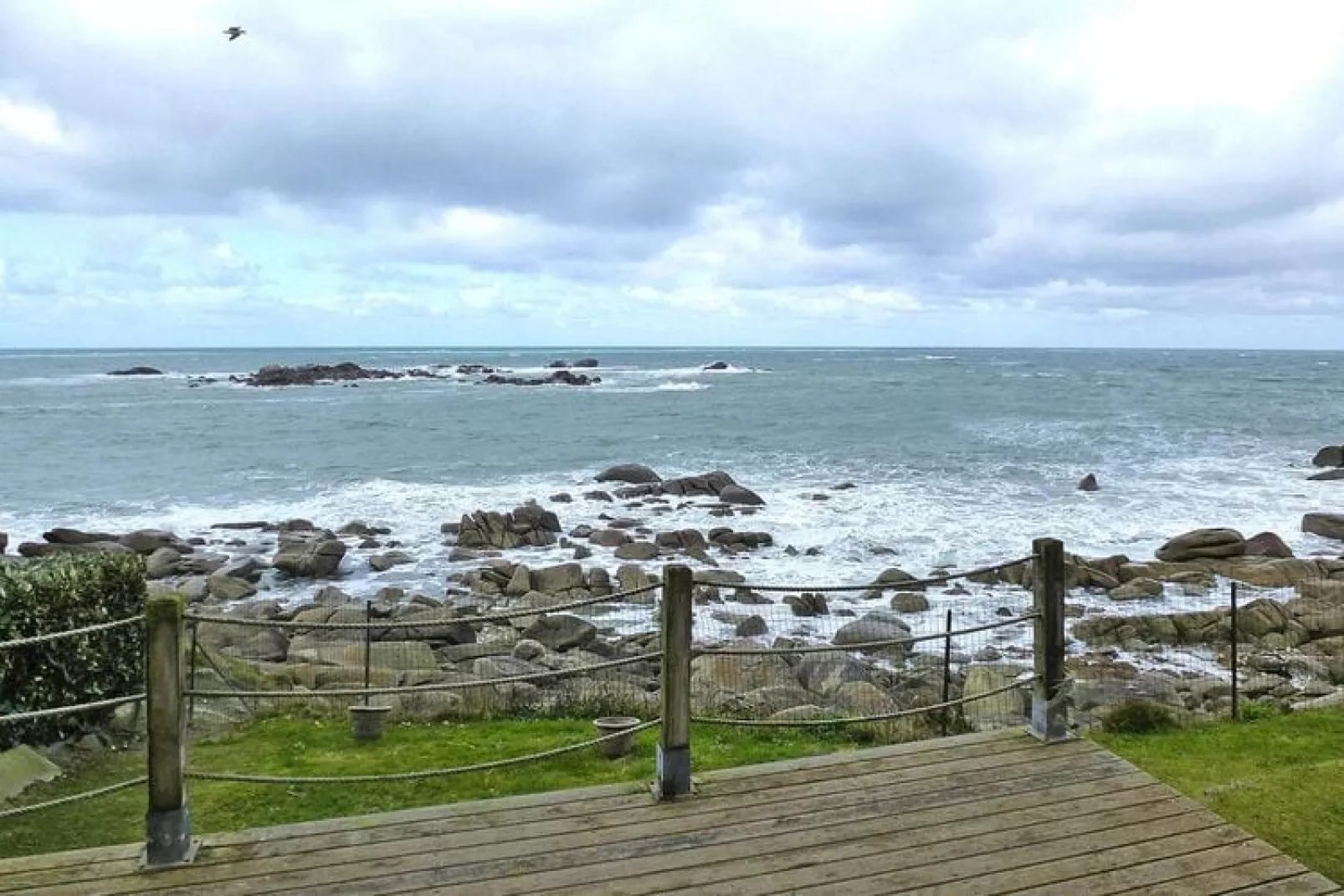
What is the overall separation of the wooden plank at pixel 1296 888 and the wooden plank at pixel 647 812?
55.2 inches

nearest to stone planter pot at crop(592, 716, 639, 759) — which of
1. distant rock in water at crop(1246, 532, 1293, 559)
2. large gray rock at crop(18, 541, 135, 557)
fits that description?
large gray rock at crop(18, 541, 135, 557)

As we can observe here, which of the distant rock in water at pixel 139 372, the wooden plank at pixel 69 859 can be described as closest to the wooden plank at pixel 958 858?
the wooden plank at pixel 69 859

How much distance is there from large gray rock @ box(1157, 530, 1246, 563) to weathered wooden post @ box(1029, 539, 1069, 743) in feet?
59.8

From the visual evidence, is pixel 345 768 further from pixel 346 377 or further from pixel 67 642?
pixel 346 377

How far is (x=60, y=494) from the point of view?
3341 centimetres

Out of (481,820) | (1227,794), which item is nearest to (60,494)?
(481,820)

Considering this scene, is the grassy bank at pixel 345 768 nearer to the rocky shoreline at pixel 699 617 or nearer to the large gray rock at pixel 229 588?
the rocky shoreline at pixel 699 617

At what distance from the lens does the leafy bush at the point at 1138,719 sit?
359 inches

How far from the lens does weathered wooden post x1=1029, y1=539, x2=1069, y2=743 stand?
22.2 ft

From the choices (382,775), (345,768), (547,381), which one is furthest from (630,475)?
(547,381)

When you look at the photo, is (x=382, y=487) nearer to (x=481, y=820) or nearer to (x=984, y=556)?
(x=984, y=556)

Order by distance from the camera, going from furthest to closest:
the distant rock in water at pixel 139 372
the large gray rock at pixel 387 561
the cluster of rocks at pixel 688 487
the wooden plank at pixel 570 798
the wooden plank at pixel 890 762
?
the distant rock in water at pixel 139 372 < the cluster of rocks at pixel 688 487 < the large gray rock at pixel 387 561 < the wooden plank at pixel 890 762 < the wooden plank at pixel 570 798

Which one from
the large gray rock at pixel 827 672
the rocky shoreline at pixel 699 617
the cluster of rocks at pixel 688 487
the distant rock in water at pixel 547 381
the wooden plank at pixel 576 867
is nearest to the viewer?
the wooden plank at pixel 576 867

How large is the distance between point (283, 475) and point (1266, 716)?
3445 centimetres
